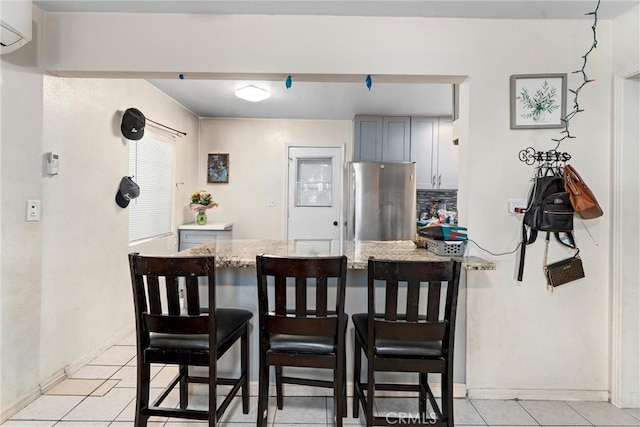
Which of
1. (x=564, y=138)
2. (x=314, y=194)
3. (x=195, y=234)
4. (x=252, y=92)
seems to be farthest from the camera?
(x=314, y=194)

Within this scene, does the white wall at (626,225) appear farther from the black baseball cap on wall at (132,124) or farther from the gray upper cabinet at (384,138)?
the black baseball cap on wall at (132,124)

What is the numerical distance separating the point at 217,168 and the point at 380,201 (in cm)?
226

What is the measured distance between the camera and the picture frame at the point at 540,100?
2.05 meters

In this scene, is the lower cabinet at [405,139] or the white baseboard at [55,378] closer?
the white baseboard at [55,378]

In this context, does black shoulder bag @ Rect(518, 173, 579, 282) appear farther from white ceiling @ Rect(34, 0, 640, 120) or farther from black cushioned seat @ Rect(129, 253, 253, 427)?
black cushioned seat @ Rect(129, 253, 253, 427)

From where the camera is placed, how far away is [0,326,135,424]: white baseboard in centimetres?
188

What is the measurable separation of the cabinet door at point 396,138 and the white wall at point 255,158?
21.0 inches

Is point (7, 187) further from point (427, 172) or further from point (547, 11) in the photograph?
point (427, 172)

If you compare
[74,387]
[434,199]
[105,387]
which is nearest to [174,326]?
[105,387]

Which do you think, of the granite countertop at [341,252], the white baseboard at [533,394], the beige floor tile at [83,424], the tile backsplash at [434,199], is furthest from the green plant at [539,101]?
the beige floor tile at [83,424]

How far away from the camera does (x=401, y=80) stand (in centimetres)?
217

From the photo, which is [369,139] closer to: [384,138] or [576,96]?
[384,138]

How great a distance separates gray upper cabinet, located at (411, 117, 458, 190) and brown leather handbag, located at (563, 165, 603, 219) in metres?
2.33

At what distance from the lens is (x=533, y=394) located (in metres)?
2.09
